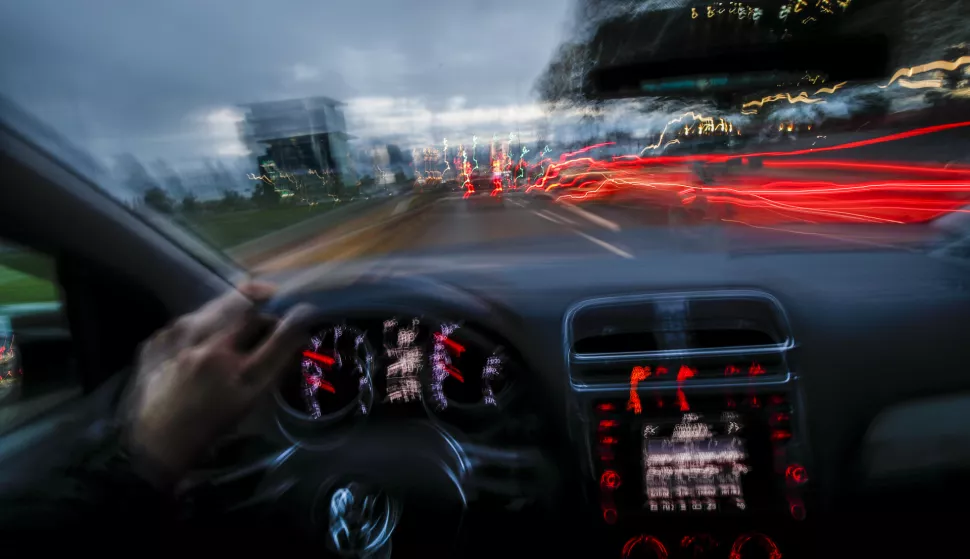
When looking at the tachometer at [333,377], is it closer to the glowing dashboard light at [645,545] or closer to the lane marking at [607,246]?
the glowing dashboard light at [645,545]

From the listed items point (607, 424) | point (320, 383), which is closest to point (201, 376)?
point (320, 383)

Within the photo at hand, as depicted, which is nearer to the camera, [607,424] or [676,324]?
[607,424]

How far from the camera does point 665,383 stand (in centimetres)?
272

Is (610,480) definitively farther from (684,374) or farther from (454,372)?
(454,372)

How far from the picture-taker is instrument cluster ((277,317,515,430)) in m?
2.98

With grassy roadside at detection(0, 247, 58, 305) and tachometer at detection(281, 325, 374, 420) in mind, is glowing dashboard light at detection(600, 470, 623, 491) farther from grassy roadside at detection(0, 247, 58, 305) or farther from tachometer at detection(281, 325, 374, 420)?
grassy roadside at detection(0, 247, 58, 305)

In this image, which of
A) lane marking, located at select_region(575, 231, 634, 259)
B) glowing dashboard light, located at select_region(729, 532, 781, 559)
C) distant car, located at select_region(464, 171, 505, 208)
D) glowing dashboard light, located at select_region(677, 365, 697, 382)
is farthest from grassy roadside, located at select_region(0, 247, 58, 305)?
glowing dashboard light, located at select_region(729, 532, 781, 559)

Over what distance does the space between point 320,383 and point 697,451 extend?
1.60 metres

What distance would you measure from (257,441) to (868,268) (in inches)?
122

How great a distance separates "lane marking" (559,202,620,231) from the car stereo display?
1527mm

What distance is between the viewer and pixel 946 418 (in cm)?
281

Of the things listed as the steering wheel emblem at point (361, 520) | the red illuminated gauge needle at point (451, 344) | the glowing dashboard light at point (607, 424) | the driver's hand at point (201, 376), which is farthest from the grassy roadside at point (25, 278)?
the glowing dashboard light at point (607, 424)

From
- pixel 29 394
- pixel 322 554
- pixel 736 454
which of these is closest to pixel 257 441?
pixel 322 554

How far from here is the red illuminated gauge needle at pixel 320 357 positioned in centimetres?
298
